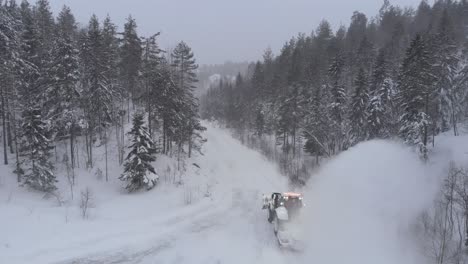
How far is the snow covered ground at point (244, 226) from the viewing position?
16.1m

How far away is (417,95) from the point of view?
35.6 m

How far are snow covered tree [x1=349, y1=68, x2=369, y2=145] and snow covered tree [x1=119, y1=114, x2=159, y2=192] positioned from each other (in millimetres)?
26854

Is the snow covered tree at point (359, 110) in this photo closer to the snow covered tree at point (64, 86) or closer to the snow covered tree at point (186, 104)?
the snow covered tree at point (186, 104)

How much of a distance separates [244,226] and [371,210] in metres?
8.03

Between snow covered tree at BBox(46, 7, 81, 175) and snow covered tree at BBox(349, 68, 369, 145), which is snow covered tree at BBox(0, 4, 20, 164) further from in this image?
snow covered tree at BBox(349, 68, 369, 145)

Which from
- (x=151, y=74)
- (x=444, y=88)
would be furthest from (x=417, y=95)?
(x=151, y=74)

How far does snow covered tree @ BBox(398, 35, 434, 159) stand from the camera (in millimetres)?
34594

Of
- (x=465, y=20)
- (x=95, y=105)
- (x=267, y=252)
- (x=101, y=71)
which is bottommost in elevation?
(x=267, y=252)

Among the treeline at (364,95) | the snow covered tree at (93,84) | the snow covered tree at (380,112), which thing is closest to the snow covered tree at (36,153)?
the snow covered tree at (93,84)

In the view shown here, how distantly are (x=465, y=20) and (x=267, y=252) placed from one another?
100.0m

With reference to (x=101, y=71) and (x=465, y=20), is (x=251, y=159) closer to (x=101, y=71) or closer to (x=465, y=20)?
(x=101, y=71)

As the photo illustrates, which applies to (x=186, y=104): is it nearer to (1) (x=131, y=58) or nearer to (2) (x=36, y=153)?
(1) (x=131, y=58)

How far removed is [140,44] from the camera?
4412 centimetres

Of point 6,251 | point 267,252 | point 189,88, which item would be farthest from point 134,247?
point 189,88
